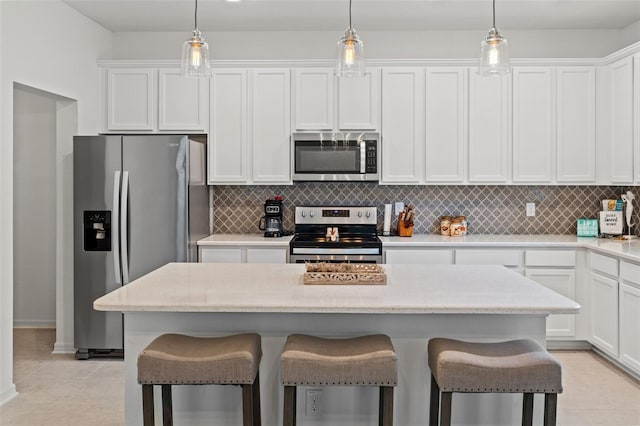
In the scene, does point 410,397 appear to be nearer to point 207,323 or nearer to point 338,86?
point 207,323

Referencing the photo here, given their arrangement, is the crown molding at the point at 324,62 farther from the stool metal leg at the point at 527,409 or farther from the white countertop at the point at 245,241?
the stool metal leg at the point at 527,409

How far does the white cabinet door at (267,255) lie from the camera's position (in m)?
4.35

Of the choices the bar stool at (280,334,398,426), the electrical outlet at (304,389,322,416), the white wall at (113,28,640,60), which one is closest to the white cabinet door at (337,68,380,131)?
the white wall at (113,28,640,60)

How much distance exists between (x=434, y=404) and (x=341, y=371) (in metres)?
0.50

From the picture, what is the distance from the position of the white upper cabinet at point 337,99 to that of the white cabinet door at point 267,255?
1109 mm

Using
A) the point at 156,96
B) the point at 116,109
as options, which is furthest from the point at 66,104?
the point at 156,96

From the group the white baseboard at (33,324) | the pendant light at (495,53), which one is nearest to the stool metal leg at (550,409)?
the pendant light at (495,53)

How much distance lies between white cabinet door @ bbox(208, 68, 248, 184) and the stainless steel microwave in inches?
18.9

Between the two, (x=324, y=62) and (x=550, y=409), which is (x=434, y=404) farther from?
(x=324, y=62)

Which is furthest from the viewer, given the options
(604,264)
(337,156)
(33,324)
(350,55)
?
(33,324)

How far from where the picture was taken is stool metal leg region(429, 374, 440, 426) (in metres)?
2.28

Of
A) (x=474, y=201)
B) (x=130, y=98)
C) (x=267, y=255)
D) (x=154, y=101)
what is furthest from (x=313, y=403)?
(x=130, y=98)

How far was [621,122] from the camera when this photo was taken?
14.1 feet

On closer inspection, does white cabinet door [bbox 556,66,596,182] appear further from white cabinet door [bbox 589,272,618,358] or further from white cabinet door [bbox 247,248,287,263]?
white cabinet door [bbox 247,248,287,263]
